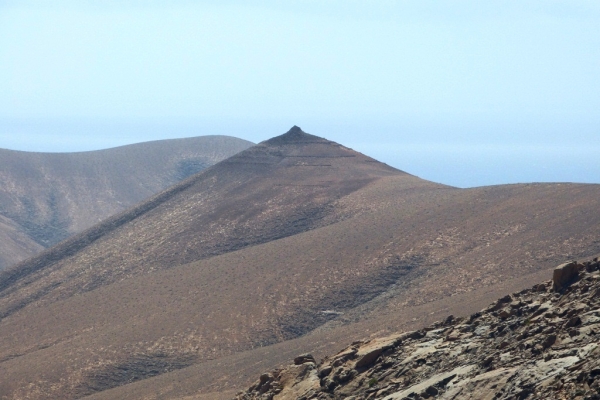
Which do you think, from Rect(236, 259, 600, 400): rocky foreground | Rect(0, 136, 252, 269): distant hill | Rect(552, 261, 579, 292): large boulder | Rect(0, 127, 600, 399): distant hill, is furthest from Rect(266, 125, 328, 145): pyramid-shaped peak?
Rect(552, 261, 579, 292): large boulder

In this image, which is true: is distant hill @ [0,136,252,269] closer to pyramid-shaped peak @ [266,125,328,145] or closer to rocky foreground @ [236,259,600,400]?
pyramid-shaped peak @ [266,125,328,145]

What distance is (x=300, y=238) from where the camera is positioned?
223 ft

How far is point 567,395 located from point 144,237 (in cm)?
6410

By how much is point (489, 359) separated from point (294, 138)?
77.8 m

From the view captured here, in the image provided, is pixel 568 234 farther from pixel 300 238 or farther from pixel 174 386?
pixel 174 386

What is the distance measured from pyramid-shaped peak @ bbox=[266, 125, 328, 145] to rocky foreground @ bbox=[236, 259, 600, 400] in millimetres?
70699

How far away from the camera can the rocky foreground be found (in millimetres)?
18625

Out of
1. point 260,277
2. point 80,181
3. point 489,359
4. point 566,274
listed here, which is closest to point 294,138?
point 260,277

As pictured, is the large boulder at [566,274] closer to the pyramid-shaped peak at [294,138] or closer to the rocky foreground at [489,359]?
the rocky foreground at [489,359]

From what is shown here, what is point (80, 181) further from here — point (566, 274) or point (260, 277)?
point (566, 274)

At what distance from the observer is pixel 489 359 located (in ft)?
69.2

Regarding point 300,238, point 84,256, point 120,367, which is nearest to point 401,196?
point 300,238

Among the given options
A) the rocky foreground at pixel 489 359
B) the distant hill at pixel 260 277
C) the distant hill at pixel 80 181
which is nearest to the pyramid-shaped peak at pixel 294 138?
the distant hill at pixel 260 277

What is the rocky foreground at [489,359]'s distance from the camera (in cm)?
1862
